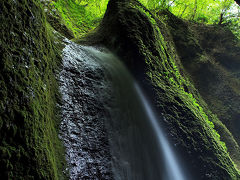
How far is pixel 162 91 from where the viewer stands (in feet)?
12.3

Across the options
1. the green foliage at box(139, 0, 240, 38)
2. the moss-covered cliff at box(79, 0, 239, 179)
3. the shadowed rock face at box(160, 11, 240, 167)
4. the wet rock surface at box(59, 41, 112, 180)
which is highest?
the green foliage at box(139, 0, 240, 38)

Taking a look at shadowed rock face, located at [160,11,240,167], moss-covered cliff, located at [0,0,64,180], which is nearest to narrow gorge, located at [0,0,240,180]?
moss-covered cliff, located at [0,0,64,180]

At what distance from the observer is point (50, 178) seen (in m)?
1.32

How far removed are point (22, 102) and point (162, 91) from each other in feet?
9.95

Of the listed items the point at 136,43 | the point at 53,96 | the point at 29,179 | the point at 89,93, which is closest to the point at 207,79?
the point at 136,43

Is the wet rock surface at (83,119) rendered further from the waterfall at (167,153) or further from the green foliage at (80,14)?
the green foliage at (80,14)

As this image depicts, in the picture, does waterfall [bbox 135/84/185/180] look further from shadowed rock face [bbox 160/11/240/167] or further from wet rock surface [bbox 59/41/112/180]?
shadowed rock face [bbox 160/11/240/167]

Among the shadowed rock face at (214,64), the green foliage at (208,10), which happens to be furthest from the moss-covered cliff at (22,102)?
the green foliage at (208,10)

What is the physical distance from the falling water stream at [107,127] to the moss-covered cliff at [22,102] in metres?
0.36

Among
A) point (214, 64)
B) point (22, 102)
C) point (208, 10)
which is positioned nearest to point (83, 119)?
point (22, 102)

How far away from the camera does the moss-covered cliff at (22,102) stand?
111 cm

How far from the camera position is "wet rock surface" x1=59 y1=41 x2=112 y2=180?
6.31 ft

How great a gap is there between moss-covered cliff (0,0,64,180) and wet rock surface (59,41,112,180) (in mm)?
212

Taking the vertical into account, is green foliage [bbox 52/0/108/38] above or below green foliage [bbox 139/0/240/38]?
below
